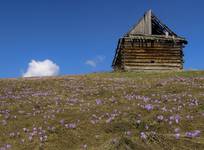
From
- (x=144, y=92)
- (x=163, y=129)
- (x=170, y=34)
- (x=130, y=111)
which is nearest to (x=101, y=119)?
(x=130, y=111)

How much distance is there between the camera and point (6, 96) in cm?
2339

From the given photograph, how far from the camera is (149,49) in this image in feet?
168

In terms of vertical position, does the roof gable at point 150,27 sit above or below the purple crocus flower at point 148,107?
above

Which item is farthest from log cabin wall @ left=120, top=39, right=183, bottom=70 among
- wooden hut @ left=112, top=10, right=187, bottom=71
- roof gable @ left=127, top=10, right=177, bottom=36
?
roof gable @ left=127, top=10, right=177, bottom=36

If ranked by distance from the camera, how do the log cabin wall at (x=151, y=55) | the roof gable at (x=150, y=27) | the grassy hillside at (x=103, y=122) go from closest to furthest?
the grassy hillside at (x=103, y=122) < the log cabin wall at (x=151, y=55) < the roof gable at (x=150, y=27)

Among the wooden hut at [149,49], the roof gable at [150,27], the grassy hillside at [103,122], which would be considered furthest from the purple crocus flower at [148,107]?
the roof gable at [150,27]

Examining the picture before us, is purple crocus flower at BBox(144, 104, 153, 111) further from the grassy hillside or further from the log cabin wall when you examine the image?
the log cabin wall

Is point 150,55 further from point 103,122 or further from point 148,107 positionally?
point 103,122

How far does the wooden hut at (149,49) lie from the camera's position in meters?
50.7

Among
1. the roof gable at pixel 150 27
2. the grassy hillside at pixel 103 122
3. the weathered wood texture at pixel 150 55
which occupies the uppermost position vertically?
the roof gable at pixel 150 27

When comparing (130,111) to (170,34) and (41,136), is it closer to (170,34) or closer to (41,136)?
(41,136)

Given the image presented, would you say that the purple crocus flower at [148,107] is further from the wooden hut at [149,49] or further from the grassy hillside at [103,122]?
the wooden hut at [149,49]

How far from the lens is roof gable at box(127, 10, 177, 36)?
5241 cm

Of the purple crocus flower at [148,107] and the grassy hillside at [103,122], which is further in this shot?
the purple crocus flower at [148,107]
